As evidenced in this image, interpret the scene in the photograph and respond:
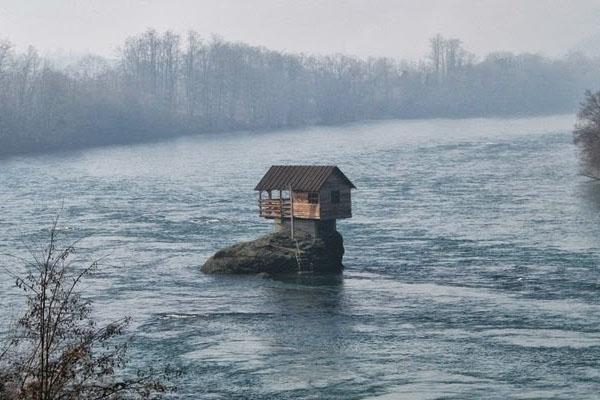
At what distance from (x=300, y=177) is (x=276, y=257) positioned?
521 centimetres

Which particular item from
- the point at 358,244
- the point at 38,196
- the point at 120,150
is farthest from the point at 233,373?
the point at 120,150

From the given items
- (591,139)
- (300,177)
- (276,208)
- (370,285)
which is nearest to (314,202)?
(300,177)

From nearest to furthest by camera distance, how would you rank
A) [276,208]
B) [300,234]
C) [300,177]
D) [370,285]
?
[370,285]
[300,234]
[300,177]
[276,208]

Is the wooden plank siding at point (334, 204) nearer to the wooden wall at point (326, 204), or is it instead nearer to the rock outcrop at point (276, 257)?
the wooden wall at point (326, 204)

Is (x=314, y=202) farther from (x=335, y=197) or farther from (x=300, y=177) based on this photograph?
(x=300, y=177)

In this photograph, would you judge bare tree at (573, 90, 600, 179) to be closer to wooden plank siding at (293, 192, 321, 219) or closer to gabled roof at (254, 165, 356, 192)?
gabled roof at (254, 165, 356, 192)

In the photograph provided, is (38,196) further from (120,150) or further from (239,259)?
(120,150)

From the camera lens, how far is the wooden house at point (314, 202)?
56.9 meters

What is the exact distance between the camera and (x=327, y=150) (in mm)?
141500

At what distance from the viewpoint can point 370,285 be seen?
51875mm

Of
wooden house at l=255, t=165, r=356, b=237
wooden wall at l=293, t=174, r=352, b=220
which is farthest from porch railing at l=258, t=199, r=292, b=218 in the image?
wooden wall at l=293, t=174, r=352, b=220

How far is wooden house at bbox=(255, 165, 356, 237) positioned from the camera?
187ft

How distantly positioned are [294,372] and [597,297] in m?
16.8

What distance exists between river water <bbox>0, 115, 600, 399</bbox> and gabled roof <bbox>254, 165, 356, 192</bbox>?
4.76 meters
